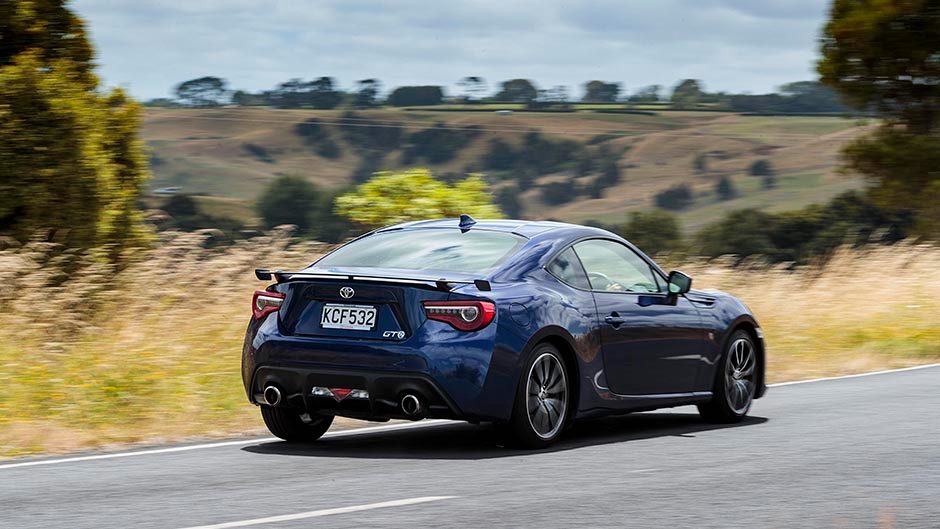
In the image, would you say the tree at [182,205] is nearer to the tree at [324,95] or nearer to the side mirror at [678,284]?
the tree at [324,95]

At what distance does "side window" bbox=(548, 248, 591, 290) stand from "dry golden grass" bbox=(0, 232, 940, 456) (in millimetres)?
2624

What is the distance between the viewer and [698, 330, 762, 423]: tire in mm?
10711

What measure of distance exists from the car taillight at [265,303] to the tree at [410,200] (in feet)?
37.8

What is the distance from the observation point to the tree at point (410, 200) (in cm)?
Answer: 2088

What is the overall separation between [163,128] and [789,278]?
268ft

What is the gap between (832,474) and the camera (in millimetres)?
8211

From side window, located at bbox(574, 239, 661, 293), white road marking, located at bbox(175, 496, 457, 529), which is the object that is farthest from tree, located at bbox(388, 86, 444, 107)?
white road marking, located at bbox(175, 496, 457, 529)

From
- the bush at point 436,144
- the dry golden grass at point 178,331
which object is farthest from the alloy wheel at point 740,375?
the bush at point 436,144

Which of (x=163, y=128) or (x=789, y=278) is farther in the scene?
(x=163, y=128)

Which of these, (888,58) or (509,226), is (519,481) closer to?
(509,226)

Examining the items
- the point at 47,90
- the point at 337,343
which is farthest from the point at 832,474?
the point at 47,90

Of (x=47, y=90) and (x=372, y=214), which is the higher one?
(x=47, y=90)

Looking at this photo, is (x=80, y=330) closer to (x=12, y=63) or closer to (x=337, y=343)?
(x=12, y=63)

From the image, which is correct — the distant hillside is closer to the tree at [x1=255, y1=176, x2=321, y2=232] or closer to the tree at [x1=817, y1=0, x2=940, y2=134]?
the tree at [x1=255, y1=176, x2=321, y2=232]
